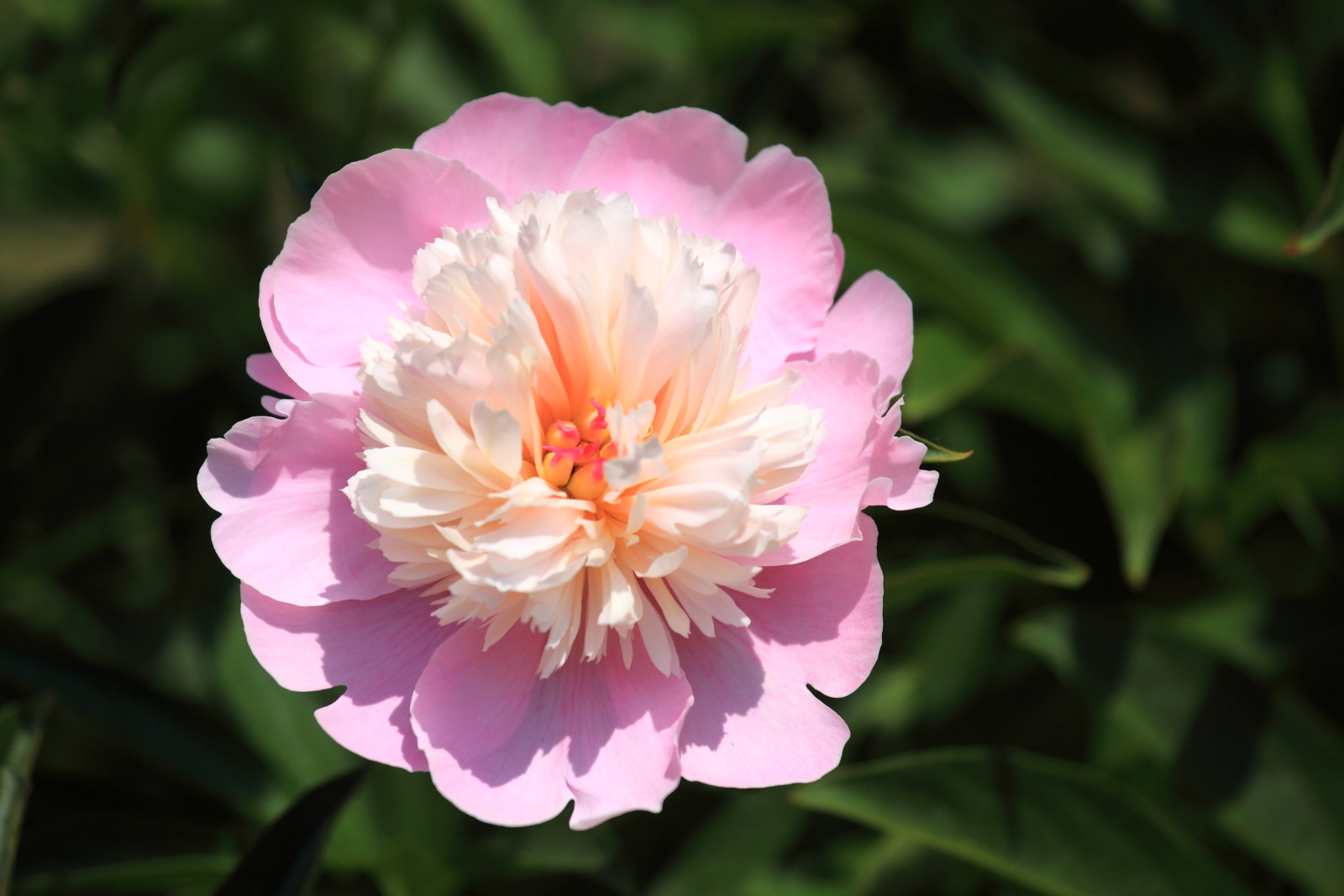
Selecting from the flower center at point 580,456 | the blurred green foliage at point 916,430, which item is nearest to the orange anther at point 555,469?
the flower center at point 580,456

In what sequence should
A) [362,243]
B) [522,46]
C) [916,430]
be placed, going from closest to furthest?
[362,243] → [916,430] → [522,46]

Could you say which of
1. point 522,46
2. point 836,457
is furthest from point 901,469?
point 522,46

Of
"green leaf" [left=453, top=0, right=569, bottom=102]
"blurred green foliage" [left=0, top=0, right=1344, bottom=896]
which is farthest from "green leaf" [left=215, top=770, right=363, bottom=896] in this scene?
"green leaf" [left=453, top=0, right=569, bottom=102]

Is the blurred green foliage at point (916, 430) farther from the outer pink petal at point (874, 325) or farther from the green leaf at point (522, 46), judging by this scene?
the outer pink petal at point (874, 325)

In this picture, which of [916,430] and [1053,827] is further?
[916,430]

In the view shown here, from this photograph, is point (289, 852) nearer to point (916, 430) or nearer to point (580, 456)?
point (580, 456)

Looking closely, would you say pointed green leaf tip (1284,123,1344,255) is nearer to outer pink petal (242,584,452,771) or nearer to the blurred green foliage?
the blurred green foliage
